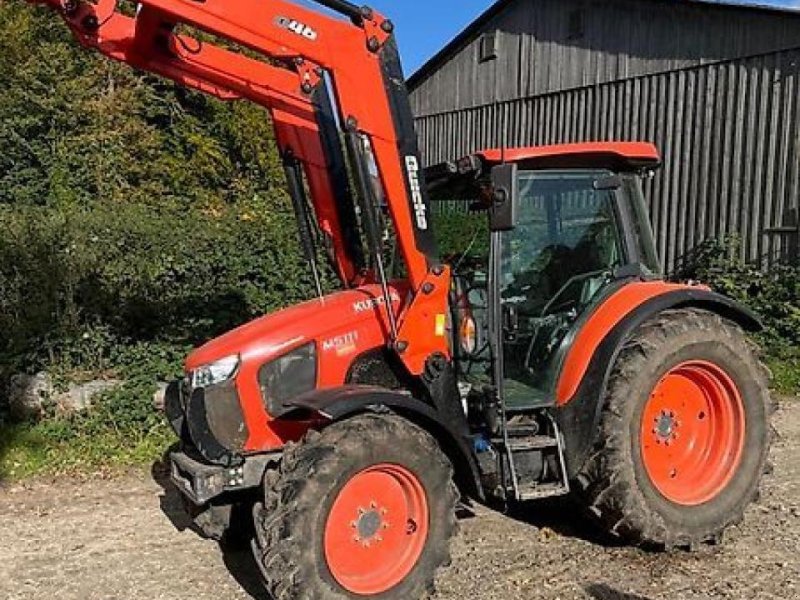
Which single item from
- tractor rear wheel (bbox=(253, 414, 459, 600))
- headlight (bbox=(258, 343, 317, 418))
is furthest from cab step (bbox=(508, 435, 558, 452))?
headlight (bbox=(258, 343, 317, 418))

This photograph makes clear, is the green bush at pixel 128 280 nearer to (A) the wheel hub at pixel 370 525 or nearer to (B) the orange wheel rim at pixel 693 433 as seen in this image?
(A) the wheel hub at pixel 370 525

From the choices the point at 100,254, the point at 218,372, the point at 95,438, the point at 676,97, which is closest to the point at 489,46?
the point at 676,97

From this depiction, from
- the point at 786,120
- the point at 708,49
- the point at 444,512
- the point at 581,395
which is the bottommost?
the point at 444,512

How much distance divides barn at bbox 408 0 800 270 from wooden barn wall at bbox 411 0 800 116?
0.02 metres

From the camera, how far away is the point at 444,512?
4258 mm

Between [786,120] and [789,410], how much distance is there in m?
4.65

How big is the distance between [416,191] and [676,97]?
997cm

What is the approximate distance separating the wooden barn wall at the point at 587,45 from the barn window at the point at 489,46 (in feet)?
0.18

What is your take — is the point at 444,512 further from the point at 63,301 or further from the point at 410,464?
the point at 63,301

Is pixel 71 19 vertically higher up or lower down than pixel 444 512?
higher up

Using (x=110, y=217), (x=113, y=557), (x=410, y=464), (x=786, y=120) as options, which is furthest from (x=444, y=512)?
(x=786, y=120)

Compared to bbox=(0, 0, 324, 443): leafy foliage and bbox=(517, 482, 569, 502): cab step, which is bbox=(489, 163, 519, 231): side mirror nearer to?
bbox=(517, 482, 569, 502): cab step

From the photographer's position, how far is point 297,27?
13.5 feet

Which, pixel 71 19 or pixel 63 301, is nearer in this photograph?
pixel 71 19
